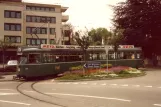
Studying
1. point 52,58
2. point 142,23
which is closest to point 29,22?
point 142,23

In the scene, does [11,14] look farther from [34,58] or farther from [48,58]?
[34,58]

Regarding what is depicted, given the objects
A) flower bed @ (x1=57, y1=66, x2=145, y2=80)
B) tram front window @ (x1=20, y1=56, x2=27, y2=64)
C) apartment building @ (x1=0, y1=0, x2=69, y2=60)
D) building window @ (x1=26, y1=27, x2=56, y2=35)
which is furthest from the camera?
building window @ (x1=26, y1=27, x2=56, y2=35)

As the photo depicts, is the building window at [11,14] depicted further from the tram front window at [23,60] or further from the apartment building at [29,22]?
the tram front window at [23,60]

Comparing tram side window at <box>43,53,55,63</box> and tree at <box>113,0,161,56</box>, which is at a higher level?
tree at <box>113,0,161,56</box>

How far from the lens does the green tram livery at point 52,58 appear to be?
27547 millimetres

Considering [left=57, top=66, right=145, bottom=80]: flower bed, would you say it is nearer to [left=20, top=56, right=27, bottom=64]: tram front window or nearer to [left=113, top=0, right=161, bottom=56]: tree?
[left=20, top=56, right=27, bottom=64]: tram front window

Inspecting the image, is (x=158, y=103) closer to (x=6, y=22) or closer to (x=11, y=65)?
(x=11, y=65)

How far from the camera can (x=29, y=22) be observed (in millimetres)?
68562

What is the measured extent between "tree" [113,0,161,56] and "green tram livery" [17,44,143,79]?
12.1 metres

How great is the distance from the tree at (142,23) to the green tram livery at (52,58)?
12.1 m

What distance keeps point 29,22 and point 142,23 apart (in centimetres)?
2924

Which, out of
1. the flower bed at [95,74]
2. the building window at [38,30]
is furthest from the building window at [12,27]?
the flower bed at [95,74]

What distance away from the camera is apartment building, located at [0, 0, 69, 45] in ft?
207

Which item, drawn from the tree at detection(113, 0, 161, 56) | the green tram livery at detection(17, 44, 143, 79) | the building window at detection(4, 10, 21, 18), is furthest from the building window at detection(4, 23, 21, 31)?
the green tram livery at detection(17, 44, 143, 79)
